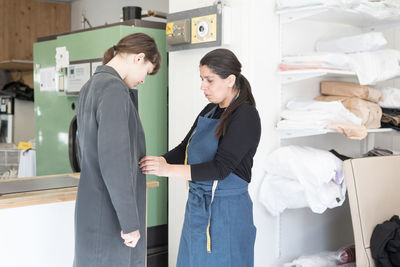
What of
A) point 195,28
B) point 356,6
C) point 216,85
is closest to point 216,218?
point 216,85

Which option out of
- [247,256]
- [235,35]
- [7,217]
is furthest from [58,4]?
[247,256]

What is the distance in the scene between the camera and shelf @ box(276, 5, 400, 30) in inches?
104

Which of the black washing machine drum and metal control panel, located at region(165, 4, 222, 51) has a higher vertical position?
metal control panel, located at region(165, 4, 222, 51)

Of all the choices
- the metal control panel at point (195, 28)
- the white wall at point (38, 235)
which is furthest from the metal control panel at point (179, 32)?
the white wall at point (38, 235)

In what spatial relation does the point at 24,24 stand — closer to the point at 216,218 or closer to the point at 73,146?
the point at 73,146

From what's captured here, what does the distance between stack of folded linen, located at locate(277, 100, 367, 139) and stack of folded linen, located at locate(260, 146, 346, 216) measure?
15 cm

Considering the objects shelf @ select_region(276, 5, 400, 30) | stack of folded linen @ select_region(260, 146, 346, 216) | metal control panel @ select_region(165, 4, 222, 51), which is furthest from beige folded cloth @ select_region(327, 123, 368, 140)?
metal control panel @ select_region(165, 4, 222, 51)

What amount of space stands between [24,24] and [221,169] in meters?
4.89

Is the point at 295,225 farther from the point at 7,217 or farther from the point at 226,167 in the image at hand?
the point at 7,217

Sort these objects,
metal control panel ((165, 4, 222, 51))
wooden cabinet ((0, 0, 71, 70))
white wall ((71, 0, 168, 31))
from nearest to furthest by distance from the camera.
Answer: metal control panel ((165, 4, 222, 51)) → white wall ((71, 0, 168, 31)) → wooden cabinet ((0, 0, 71, 70))

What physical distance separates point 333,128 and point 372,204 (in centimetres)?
50

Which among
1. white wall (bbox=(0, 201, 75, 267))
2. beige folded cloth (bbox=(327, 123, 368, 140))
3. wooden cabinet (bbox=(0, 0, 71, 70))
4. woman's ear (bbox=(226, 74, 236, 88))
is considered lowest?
white wall (bbox=(0, 201, 75, 267))

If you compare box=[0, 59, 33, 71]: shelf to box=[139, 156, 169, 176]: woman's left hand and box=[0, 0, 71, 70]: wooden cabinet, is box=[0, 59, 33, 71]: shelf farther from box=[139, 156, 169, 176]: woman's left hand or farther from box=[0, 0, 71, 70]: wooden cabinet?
box=[139, 156, 169, 176]: woman's left hand

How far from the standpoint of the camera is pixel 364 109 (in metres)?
2.85
